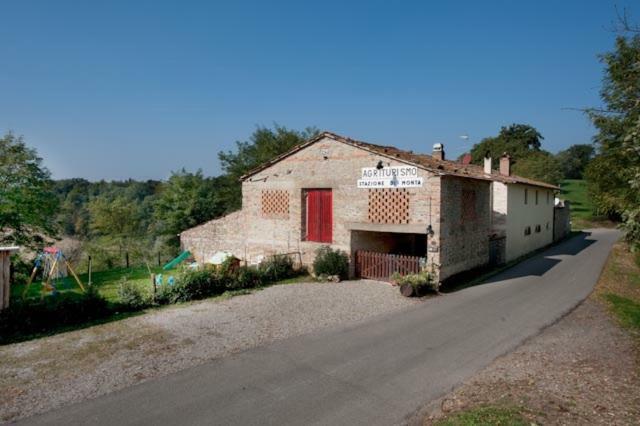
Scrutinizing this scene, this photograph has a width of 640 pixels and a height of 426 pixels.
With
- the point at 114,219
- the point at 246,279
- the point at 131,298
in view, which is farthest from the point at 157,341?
the point at 114,219

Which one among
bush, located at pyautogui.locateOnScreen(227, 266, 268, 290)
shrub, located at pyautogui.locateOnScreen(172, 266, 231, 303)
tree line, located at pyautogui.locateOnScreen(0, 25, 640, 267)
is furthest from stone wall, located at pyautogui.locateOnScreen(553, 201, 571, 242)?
shrub, located at pyautogui.locateOnScreen(172, 266, 231, 303)

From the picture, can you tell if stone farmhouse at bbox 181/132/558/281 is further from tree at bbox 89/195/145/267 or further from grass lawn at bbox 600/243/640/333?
tree at bbox 89/195/145/267

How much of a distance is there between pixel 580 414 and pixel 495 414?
1.29 m

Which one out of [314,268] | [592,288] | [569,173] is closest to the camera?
[592,288]

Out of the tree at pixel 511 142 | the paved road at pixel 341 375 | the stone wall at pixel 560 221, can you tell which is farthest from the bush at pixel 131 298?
the tree at pixel 511 142

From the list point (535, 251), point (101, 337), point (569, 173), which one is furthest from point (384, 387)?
point (569, 173)

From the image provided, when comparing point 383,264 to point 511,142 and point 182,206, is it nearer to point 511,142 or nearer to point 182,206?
point 182,206

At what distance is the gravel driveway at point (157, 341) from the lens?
659 cm

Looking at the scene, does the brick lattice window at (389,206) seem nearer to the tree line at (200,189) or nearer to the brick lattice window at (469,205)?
the brick lattice window at (469,205)

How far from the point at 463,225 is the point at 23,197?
787 inches

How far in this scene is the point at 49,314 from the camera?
384 inches

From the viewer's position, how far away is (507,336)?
9336 millimetres

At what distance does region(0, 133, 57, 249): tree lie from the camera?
1830 centimetres

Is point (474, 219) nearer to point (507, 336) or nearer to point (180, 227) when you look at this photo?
point (507, 336)
